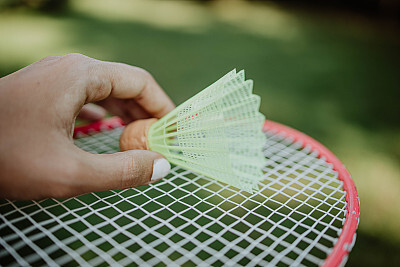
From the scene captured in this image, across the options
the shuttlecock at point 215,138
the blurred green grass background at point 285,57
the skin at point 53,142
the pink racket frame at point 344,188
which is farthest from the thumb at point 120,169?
the blurred green grass background at point 285,57

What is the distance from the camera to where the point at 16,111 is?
98cm

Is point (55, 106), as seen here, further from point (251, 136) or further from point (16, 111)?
point (251, 136)

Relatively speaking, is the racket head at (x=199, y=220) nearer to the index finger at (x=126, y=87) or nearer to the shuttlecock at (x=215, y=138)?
the shuttlecock at (x=215, y=138)

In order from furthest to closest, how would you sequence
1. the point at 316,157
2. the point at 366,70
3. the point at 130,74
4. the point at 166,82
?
the point at 366,70, the point at 166,82, the point at 316,157, the point at 130,74

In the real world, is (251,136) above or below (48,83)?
below

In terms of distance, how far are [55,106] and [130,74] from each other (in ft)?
1.17

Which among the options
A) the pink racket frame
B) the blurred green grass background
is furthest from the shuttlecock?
the blurred green grass background

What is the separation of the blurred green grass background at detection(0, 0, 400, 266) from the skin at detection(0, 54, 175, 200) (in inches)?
43.1

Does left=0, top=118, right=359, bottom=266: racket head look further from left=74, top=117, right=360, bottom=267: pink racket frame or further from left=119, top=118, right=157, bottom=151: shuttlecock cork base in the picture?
left=119, top=118, right=157, bottom=151: shuttlecock cork base

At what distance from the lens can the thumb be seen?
1.01m

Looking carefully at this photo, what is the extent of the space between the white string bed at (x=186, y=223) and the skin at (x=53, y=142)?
176 mm

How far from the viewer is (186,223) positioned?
127cm

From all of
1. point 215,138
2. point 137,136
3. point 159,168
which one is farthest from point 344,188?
point 137,136

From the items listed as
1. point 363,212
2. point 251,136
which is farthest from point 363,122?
point 251,136
